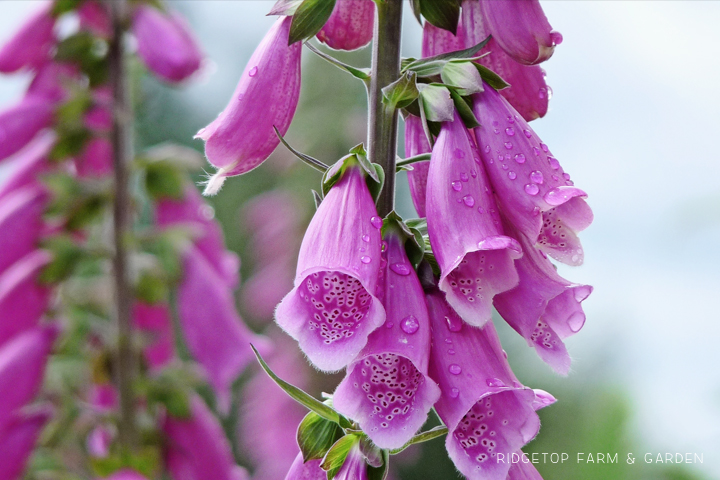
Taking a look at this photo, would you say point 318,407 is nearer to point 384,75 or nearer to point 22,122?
point 384,75

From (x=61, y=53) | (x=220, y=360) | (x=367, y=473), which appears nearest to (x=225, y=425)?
(x=220, y=360)

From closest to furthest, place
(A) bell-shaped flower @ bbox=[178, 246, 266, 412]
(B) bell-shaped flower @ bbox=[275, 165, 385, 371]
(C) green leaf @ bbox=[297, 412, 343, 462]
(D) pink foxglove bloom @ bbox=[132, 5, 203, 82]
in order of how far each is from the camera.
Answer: (B) bell-shaped flower @ bbox=[275, 165, 385, 371]
(C) green leaf @ bbox=[297, 412, 343, 462]
(D) pink foxglove bloom @ bbox=[132, 5, 203, 82]
(A) bell-shaped flower @ bbox=[178, 246, 266, 412]

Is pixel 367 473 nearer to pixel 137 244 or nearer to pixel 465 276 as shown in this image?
pixel 465 276

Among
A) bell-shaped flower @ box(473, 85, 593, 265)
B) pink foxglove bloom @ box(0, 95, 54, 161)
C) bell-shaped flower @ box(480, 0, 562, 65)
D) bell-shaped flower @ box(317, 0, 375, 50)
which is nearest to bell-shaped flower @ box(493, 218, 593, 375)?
bell-shaped flower @ box(473, 85, 593, 265)

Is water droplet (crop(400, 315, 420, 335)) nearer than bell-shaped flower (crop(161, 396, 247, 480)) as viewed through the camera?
Yes

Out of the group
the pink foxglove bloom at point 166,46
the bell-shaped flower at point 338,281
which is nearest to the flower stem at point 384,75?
the bell-shaped flower at point 338,281

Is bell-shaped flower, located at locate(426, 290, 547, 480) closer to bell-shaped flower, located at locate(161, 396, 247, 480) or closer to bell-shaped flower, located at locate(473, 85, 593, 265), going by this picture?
bell-shaped flower, located at locate(473, 85, 593, 265)

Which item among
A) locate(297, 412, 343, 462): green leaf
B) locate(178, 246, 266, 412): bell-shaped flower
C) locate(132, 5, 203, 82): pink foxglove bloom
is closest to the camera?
locate(297, 412, 343, 462): green leaf
